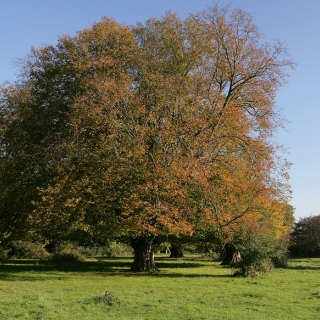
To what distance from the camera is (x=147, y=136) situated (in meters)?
24.4

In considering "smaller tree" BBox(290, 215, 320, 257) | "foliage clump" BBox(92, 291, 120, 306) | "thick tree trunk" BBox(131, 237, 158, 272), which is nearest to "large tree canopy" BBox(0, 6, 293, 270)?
"thick tree trunk" BBox(131, 237, 158, 272)

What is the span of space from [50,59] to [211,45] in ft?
35.9

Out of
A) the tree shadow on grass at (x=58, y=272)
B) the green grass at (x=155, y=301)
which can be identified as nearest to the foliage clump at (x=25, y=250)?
the tree shadow on grass at (x=58, y=272)

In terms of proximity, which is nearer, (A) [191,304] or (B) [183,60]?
(A) [191,304]

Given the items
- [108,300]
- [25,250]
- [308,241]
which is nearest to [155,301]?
[108,300]

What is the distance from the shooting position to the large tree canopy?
23.2 meters

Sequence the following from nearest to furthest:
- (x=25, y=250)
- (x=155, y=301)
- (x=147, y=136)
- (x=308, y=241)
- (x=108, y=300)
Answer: (x=108, y=300), (x=155, y=301), (x=147, y=136), (x=25, y=250), (x=308, y=241)

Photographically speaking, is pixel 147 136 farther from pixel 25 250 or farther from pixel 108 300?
pixel 25 250

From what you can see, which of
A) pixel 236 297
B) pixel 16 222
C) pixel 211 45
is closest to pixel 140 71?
pixel 211 45

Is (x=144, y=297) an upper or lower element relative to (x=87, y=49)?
lower

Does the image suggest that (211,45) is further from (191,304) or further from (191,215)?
(191,304)

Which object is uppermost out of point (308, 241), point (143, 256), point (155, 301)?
point (308, 241)

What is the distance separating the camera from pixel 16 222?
29.1m

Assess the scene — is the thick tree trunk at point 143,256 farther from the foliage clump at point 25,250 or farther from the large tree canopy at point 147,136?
the foliage clump at point 25,250
